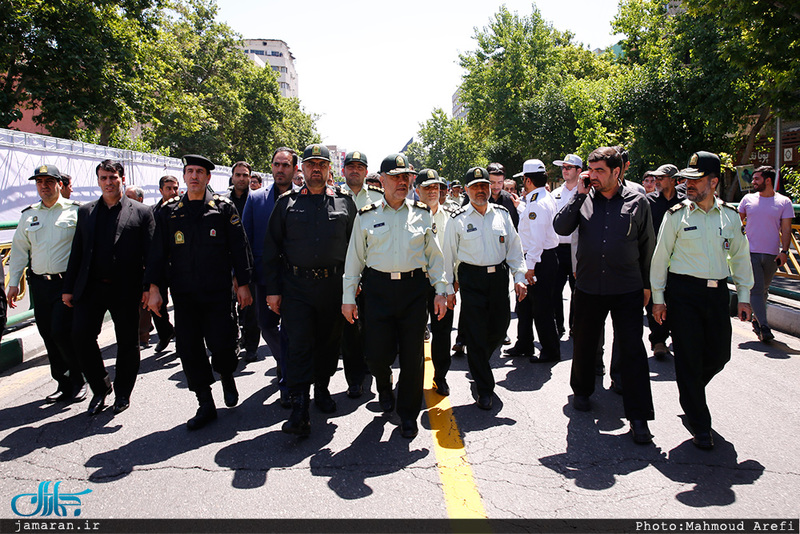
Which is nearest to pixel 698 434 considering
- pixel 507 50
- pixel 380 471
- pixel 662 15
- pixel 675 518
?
pixel 675 518

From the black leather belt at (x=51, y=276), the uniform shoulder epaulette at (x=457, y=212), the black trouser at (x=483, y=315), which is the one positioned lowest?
the black trouser at (x=483, y=315)

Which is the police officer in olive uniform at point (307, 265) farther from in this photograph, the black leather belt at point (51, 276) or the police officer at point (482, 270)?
the black leather belt at point (51, 276)

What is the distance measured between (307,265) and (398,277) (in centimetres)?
75

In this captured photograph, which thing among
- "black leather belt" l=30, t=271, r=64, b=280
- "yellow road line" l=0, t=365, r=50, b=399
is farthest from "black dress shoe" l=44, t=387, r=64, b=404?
"black leather belt" l=30, t=271, r=64, b=280

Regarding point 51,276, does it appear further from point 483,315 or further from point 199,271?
point 483,315

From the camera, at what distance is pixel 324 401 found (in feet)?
14.8

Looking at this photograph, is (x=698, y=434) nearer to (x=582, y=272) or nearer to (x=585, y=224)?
(x=582, y=272)

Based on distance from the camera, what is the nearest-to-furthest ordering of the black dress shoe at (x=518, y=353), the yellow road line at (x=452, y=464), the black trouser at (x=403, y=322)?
the yellow road line at (x=452, y=464) → the black trouser at (x=403, y=322) → the black dress shoe at (x=518, y=353)

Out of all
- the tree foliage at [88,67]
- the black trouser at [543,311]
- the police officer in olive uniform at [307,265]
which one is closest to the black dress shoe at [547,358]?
the black trouser at [543,311]

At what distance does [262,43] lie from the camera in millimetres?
110438

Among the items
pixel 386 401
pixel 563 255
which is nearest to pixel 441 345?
pixel 386 401

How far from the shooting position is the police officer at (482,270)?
4.59 m

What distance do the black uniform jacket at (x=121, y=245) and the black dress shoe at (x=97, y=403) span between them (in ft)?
2.82

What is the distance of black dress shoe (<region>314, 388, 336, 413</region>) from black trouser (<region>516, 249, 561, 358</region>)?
2377 mm
